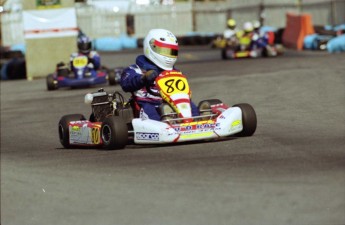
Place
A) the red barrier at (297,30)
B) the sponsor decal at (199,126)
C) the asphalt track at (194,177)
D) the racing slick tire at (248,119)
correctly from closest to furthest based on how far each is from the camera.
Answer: the asphalt track at (194,177), the sponsor decal at (199,126), the racing slick tire at (248,119), the red barrier at (297,30)

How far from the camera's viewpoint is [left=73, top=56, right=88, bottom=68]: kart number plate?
18969 millimetres

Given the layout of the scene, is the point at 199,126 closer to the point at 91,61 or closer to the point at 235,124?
the point at 235,124

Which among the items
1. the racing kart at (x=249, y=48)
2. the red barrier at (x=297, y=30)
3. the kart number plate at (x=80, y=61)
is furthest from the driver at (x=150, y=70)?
the red barrier at (x=297, y=30)

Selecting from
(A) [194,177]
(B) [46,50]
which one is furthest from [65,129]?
(B) [46,50]

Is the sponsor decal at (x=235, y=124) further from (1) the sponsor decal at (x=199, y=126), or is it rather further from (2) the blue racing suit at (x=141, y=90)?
(2) the blue racing suit at (x=141, y=90)

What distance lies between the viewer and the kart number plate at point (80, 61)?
18969 mm

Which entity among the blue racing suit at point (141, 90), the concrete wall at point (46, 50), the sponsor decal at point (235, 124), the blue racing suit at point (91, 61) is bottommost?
the concrete wall at point (46, 50)

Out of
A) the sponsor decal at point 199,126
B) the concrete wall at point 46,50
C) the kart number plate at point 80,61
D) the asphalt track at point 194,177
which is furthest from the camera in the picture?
the concrete wall at point 46,50

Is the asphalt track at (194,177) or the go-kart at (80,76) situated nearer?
the asphalt track at (194,177)

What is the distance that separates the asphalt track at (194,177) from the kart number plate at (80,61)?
552 centimetres

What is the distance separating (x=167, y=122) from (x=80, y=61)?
976 cm

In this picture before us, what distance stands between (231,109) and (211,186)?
8.42 ft

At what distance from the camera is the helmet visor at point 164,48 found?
9984 mm

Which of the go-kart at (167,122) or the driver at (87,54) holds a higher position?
the go-kart at (167,122)
